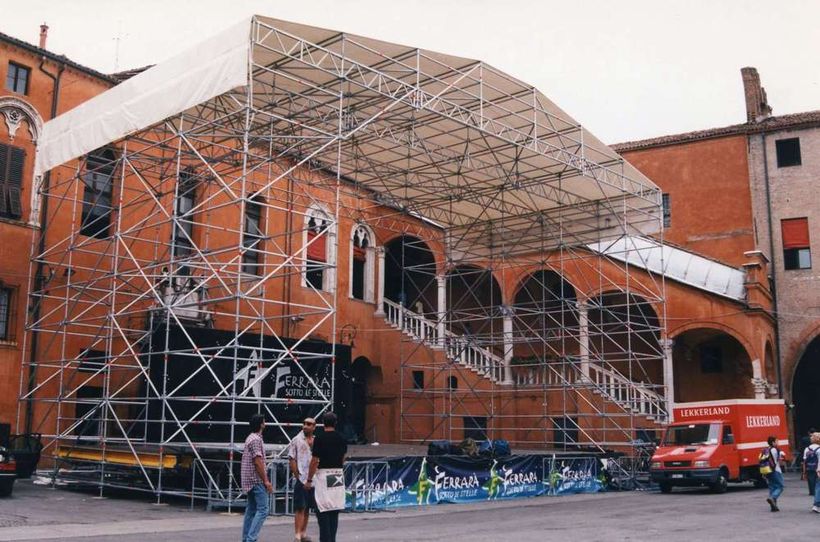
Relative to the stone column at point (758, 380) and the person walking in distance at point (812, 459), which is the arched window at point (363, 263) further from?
the person walking in distance at point (812, 459)

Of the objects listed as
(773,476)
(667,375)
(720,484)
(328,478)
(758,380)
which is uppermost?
(667,375)

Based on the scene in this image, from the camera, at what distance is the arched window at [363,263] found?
2933 centimetres

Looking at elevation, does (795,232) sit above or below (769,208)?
below

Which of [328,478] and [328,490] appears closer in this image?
[328,490]

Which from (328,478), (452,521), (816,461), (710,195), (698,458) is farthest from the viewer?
(710,195)

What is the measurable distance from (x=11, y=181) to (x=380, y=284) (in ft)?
42.9

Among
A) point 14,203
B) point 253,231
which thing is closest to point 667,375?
point 253,231

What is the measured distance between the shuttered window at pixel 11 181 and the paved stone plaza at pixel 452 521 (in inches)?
248

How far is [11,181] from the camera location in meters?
19.8

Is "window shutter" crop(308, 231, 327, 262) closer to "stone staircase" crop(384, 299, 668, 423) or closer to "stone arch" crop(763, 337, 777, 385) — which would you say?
"stone staircase" crop(384, 299, 668, 423)

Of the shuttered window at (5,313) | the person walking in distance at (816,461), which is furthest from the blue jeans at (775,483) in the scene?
the shuttered window at (5,313)

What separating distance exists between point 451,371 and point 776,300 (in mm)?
13168

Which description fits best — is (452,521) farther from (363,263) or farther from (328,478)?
(363,263)

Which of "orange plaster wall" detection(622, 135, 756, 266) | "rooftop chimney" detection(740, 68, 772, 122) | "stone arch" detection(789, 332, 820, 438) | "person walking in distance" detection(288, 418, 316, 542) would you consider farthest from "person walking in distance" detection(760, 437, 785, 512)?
"rooftop chimney" detection(740, 68, 772, 122)
